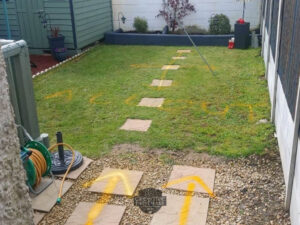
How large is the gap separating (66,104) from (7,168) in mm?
4502

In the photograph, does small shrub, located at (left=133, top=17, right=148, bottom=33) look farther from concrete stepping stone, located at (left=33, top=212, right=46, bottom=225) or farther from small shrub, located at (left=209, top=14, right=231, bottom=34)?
concrete stepping stone, located at (left=33, top=212, right=46, bottom=225)

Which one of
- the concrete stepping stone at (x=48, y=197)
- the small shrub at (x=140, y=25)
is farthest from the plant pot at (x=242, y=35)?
the concrete stepping stone at (x=48, y=197)

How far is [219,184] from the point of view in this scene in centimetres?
391

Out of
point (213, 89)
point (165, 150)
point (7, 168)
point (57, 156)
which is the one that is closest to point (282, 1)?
point (213, 89)

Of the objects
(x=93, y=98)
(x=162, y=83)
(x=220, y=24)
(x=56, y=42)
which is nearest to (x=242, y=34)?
(x=220, y=24)

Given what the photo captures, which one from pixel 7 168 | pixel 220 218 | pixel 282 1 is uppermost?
pixel 282 1

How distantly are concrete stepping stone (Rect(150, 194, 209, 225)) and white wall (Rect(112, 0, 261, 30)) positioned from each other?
360 inches

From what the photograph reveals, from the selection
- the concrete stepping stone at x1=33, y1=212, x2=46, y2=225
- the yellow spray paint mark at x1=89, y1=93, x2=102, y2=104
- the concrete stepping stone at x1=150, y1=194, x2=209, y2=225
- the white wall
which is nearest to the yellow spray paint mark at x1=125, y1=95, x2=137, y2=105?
the yellow spray paint mark at x1=89, y1=93, x2=102, y2=104

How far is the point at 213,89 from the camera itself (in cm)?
687

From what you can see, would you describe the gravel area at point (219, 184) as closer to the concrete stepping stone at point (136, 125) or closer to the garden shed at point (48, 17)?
the concrete stepping stone at point (136, 125)

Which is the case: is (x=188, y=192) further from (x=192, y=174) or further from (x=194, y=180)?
(x=192, y=174)

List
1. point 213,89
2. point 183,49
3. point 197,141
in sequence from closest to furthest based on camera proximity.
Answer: point 197,141, point 213,89, point 183,49

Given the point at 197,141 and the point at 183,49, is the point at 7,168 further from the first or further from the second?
the point at 183,49

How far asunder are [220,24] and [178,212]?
28.9 feet
